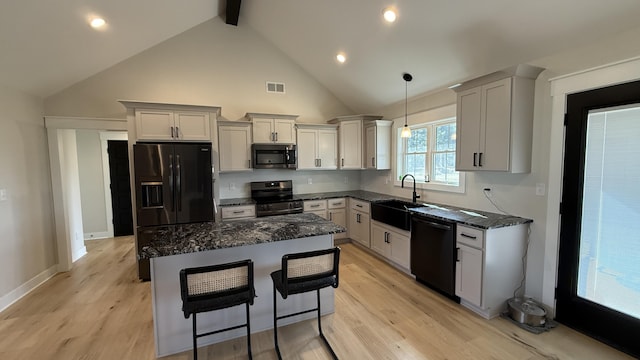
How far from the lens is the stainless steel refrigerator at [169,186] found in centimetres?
355

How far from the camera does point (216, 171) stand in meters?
4.23

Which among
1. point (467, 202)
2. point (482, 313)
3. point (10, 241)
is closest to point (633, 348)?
point (482, 313)

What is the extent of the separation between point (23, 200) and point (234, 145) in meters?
2.62

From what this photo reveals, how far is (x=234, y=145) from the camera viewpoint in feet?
14.8

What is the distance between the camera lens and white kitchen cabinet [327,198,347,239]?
498cm

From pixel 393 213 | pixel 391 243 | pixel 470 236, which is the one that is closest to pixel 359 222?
pixel 391 243

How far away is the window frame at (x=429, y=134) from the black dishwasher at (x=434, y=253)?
31.8 inches

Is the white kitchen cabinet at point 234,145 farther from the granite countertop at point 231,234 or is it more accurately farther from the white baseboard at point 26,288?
the white baseboard at point 26,288

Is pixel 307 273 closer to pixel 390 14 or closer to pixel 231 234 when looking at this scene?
pixel 231 234

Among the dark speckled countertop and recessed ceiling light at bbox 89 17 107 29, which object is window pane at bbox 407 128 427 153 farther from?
recessed ceiling light at bbox 89 17 107 29

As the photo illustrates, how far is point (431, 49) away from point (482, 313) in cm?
292

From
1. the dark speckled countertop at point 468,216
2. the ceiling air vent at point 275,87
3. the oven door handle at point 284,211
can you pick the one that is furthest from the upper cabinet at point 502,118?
the ceiling air vent at point 275,87

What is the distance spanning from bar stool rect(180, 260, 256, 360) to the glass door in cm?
287

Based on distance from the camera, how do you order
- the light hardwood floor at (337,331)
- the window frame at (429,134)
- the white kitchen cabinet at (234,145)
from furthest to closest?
the white kitchen cabinet at (234,145), the window frame at (429,134), the light hardwood floor at (337,331)
